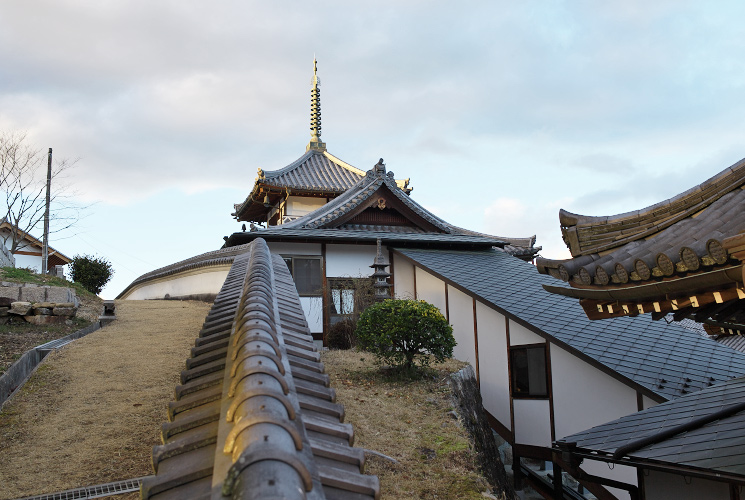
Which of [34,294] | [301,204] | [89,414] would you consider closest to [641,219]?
[89,414]

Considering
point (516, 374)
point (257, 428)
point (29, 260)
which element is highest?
point (29, 260)

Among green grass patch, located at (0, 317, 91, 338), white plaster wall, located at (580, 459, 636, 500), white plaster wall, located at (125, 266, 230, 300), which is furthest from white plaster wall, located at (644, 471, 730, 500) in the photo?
white plaster wall, located at (125, 266, 230, 300)

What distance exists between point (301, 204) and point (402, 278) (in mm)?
7654

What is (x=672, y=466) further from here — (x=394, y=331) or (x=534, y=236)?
(x=534, y=236)

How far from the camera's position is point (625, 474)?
29.8ft

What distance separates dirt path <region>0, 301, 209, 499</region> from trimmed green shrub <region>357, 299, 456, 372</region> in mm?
3173

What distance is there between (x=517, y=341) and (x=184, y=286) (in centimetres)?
1189

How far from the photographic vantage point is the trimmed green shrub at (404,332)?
9.86 metres

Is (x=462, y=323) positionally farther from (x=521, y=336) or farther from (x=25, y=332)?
(x=25, y=332)

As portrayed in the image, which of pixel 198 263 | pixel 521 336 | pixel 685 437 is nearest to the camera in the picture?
pixel 685 437

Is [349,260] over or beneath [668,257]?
over

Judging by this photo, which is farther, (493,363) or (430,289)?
(430,289)

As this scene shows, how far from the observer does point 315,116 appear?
1090 inches

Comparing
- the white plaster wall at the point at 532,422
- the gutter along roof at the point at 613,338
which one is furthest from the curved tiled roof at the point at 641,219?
the white plaster wall at the point at 532,422
